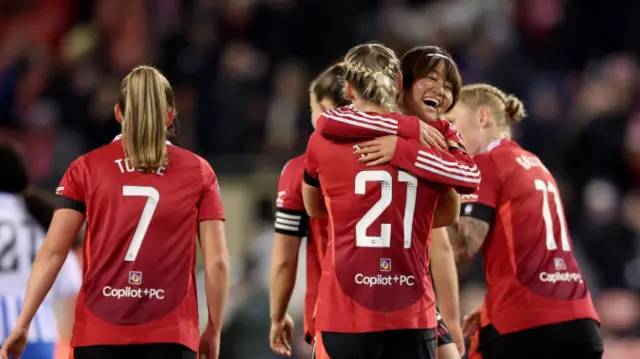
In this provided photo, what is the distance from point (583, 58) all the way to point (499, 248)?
8423 millimetres

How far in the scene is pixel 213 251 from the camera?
5.61 m

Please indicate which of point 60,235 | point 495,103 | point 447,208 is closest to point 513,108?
point 495,103

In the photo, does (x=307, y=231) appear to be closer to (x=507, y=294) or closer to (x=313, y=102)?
(x=313, y=102)

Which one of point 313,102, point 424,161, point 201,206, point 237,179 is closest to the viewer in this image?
point 424,161

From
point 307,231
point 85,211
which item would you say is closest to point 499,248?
point 307,231

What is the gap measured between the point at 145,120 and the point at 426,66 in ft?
4.03

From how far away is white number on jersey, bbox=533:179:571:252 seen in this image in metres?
6.24

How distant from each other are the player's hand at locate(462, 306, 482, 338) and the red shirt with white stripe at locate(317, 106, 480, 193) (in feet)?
4.40

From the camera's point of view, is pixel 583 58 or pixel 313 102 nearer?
pixel 313 102

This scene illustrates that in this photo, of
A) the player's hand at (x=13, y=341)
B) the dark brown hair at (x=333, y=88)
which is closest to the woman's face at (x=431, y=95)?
the dark brown hair at (x=333, y=88)

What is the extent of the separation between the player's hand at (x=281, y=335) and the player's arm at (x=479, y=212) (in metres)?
0.92

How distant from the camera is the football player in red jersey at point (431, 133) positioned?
17.3 feet

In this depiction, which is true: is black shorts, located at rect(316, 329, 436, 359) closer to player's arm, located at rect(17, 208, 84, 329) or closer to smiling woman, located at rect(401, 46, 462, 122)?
smiling woman, located at rect(401, 46, 462, 122)

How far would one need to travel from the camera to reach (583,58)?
1428 centimetres
